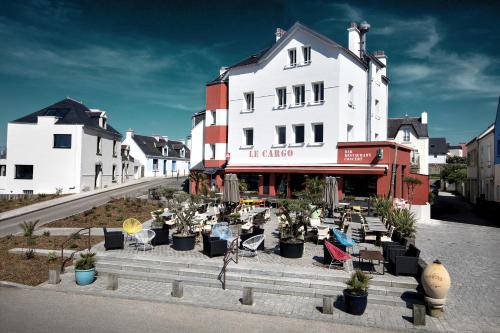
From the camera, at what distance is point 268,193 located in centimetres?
2936

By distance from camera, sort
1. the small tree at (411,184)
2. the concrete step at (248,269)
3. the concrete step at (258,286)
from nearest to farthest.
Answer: the concrete step at (258,286), the concrete step at (248,269), the small tree at (411,184)

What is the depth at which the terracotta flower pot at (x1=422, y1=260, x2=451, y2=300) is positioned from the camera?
873cm

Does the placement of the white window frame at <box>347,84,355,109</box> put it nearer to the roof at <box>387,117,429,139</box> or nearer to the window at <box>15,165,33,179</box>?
the roof at <box>387,117,429,139</box>

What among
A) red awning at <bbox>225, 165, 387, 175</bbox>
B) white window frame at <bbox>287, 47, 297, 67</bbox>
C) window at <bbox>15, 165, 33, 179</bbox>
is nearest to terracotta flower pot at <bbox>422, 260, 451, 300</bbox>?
red awning at <bbox>225, 165, 387, 175</bbox>

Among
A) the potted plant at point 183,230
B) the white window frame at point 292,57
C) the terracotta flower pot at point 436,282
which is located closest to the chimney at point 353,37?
the white window frame at point 292,57

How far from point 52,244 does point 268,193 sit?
16566 mm

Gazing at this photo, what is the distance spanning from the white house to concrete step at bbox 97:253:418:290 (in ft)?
144

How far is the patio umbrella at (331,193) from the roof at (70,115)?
28002mm

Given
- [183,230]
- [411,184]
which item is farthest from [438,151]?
[183,230]

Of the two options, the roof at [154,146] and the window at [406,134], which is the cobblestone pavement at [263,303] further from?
the roof at [154,146]

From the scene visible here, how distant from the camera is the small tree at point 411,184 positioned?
24312 millimetres

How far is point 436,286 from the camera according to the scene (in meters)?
8.73

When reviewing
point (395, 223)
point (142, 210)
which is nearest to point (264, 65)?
point (142, 210)

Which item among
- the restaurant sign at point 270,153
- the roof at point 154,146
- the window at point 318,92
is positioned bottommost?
the restaurant sign at point 270,153
